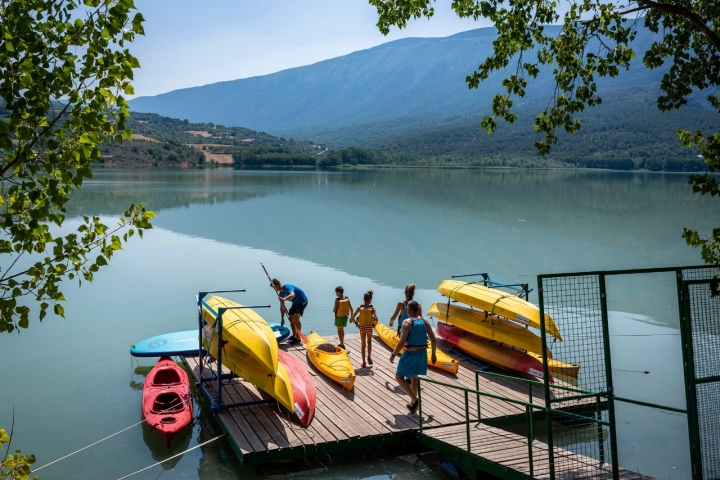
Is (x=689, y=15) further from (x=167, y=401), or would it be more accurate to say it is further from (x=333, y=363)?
(x=167, y=401)

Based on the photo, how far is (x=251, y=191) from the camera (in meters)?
60.2

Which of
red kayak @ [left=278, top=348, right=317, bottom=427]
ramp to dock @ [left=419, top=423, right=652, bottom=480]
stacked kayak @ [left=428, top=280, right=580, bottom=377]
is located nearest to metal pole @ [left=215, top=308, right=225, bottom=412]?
red kayak @ [left=278, top=348, right=317, bottom=427]

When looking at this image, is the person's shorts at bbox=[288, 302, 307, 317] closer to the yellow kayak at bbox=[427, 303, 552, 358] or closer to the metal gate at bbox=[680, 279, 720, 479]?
the yellow kayak at bbox=[427, 303, 552, 358]

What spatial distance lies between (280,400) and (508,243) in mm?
23050

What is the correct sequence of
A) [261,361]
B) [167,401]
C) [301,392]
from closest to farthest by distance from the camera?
1. [261,361]
2. [301,392]
3. [167,401]

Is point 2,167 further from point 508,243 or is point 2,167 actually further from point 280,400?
point 508,243

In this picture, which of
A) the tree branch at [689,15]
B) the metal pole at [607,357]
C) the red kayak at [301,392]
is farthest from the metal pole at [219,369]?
the tree branch at [689,15]

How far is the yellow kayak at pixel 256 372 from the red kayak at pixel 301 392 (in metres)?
0.22

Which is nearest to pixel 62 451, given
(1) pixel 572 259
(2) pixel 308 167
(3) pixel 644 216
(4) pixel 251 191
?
(1) pixel 572 259

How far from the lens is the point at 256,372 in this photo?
9.36m

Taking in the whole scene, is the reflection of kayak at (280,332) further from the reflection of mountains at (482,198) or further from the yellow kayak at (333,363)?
the reflection of mountains at (482,198)

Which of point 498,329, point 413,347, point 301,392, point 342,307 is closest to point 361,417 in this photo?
point 301,392

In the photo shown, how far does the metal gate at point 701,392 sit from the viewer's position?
550 centimetres

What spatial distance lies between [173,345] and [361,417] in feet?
17.7
